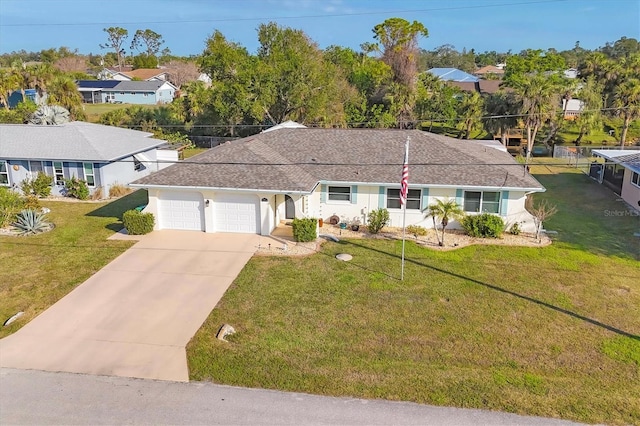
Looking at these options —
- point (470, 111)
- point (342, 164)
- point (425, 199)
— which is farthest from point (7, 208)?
point (470, 111)

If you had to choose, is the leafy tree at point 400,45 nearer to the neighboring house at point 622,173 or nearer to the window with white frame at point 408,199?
the neighboring house at point 622,173

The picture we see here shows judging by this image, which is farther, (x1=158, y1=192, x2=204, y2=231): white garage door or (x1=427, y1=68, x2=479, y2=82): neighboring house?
(x1=427, y1=68, x2=479, y2=82): neighboring house

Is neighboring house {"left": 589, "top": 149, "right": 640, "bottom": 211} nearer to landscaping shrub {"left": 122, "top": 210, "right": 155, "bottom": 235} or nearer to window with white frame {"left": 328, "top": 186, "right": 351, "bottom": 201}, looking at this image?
window with white frame {"left": 328, "top": 186, "right": 351, "bottom": 201}

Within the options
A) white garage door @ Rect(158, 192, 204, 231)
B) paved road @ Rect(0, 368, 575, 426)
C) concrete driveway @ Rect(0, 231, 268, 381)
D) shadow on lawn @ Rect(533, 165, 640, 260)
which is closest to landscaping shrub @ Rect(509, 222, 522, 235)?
shadow on lawn @ Rect(533, 165, 640, 260)

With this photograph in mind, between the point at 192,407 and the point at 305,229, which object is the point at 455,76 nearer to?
the point at 305,229

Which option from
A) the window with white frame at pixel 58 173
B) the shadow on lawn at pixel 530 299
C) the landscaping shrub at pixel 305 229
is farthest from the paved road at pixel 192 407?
the window with white frame at pixel 58 173
